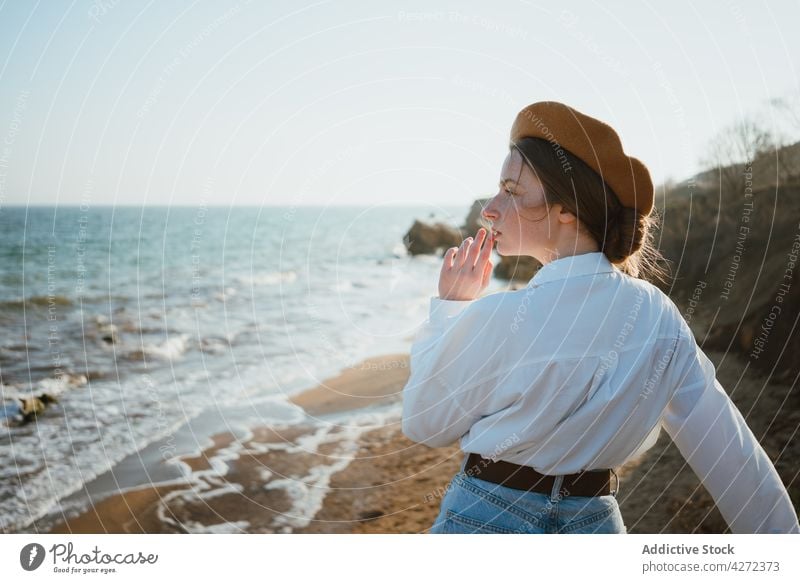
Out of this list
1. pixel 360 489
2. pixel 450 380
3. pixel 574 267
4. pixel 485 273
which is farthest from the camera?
pixel 360 489

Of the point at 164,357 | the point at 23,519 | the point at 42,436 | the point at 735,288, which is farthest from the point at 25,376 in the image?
the point at 735,288

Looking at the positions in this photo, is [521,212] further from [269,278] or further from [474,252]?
[269,278]

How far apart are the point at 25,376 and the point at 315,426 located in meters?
4.09

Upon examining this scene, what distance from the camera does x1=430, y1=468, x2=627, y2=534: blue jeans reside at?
147 cm

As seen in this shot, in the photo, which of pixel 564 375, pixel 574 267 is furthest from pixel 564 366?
pixel 574 267

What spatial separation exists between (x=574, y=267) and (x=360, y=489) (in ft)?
11.2

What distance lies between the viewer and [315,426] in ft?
19.6

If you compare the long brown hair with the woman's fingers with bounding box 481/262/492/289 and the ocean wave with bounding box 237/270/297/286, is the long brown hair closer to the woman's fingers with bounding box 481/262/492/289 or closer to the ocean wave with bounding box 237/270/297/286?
the woman's fingers with bounding box 481/262/492/289

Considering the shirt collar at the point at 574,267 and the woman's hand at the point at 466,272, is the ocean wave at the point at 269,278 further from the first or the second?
the shirt collar at the point at 574,267

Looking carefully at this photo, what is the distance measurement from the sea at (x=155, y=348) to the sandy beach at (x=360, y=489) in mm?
459

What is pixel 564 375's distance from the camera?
1.37 m
